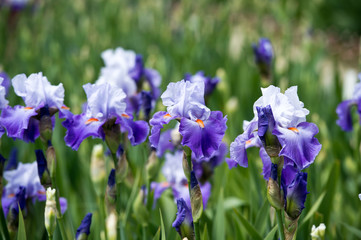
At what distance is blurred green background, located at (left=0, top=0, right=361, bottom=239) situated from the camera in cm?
150

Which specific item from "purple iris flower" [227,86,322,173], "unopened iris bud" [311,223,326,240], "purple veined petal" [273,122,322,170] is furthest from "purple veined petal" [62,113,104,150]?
"unopened iris bud" [311,223,326,240]

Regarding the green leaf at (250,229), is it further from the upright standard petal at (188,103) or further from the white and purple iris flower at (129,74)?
the white and purple iris flower at (129,74)

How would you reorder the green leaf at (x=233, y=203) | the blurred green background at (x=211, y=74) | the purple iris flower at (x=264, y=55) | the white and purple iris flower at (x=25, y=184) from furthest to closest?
the purple iris flower at (x=264, y=55) → the green leaf at (x=233, y=203) → the blurred green background at (x=211, y=74) → the white and purple iris flower at (x=25, y=184)

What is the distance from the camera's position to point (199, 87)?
3.46 feet

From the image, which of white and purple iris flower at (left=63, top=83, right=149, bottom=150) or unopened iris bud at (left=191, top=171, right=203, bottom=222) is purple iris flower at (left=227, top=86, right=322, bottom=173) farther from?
white and purple iris flower at (left=63, top=83, right=149, bottom=150)

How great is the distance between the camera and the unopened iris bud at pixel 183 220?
1.04m

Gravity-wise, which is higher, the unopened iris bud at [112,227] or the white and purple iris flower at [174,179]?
the white and purple iris flower at [174,179]

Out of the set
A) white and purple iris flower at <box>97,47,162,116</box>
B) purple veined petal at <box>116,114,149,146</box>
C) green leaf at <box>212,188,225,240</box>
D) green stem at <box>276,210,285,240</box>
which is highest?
white and purple iris flower at <box>97,47,162,116</box>

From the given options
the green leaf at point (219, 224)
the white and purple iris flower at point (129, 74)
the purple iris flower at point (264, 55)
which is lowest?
the green leaf at point (219, 224)

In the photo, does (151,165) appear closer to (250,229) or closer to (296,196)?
(250,229)

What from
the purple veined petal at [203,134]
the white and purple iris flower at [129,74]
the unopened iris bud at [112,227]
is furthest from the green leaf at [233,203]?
the purple veined petal at [203,134]

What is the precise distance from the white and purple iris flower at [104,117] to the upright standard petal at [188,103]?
0.56 ft

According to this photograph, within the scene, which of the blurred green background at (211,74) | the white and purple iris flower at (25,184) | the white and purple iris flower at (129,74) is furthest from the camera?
the white and purple iris flower at (129,74)

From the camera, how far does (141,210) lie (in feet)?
4.36
